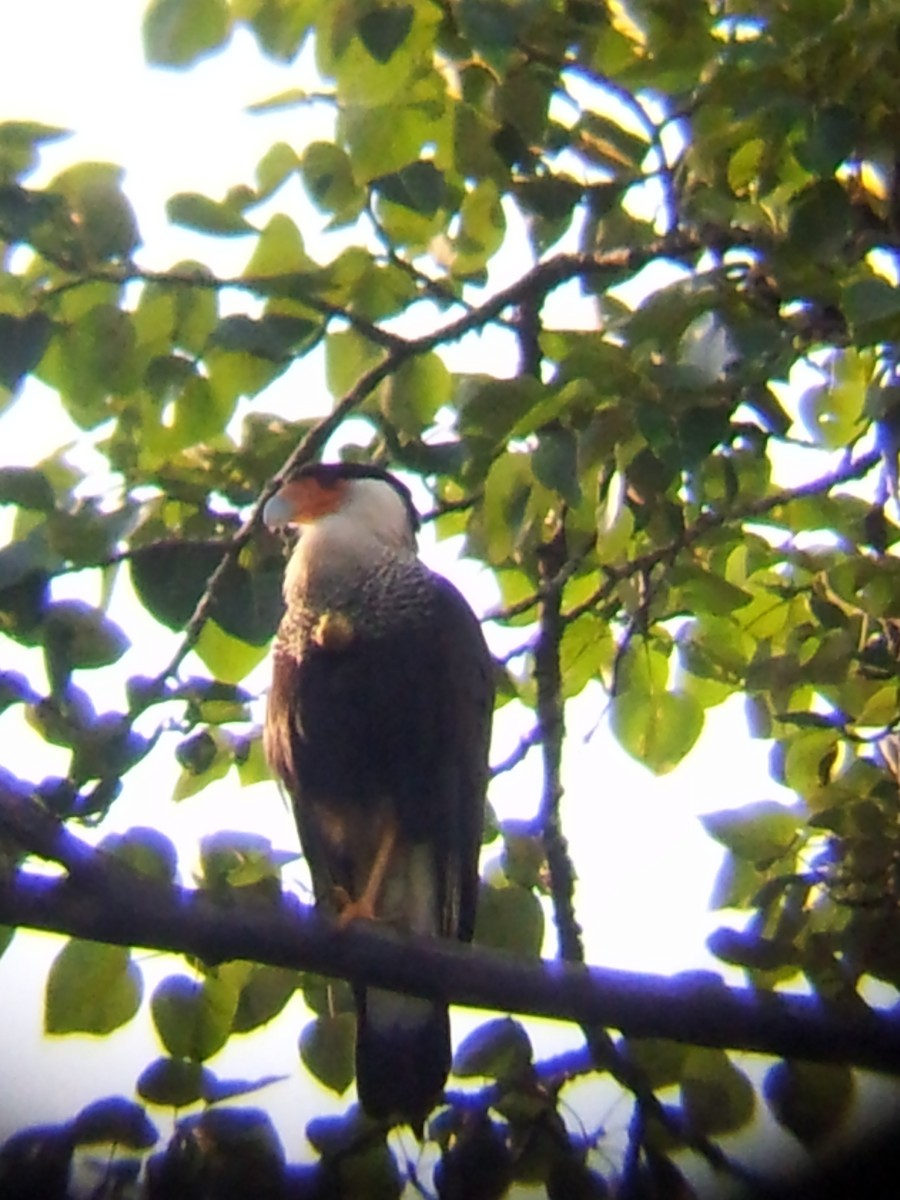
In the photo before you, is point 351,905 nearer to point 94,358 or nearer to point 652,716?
point 652,716

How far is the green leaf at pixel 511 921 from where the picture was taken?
2.23 m

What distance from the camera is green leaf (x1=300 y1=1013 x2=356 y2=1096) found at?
2.08m

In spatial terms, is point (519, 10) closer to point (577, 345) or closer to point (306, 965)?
point (577, 345)

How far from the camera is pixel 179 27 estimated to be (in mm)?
2262

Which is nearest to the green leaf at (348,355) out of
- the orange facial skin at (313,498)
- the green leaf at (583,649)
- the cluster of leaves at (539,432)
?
the cluster of leaves at (539,432)

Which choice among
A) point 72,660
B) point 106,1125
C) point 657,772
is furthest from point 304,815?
point 106,1125

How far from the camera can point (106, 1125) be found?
1713 millimetres

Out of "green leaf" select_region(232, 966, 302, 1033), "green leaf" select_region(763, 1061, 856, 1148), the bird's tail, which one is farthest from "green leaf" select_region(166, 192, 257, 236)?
"green leaf" select_region(763, 1061, 856, 1148)

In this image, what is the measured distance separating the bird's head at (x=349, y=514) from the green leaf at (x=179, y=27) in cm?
103

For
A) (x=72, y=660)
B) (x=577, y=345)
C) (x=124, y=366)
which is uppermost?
(x=124, y=366)

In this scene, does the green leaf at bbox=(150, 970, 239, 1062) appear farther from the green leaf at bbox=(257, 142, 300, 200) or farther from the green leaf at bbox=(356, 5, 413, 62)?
the green leaf at bbox=(356, 5, 413, 62)

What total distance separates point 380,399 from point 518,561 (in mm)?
310

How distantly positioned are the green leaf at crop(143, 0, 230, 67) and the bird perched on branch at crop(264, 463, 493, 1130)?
0.73 metres

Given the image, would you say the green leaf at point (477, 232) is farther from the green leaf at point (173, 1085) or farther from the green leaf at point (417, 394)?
the green leaf at point (173, 1085)
